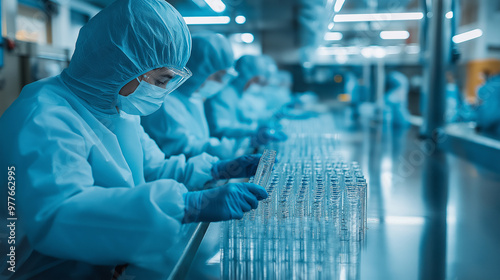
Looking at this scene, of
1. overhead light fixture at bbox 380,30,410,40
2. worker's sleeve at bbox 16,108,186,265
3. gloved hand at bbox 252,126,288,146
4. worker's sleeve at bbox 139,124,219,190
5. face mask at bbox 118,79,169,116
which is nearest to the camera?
worker's sleeve at bbox 16,108,186,265

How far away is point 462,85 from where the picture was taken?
32.5 ft

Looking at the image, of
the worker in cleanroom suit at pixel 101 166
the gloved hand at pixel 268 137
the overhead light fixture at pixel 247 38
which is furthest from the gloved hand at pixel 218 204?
the overhead light fixture at pixel 247 38

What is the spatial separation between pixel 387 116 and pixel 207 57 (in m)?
4.82

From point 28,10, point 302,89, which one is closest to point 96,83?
point 28,10

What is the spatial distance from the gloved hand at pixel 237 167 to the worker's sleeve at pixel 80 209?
2.33 ft

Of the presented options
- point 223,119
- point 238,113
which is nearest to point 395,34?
point 238,113

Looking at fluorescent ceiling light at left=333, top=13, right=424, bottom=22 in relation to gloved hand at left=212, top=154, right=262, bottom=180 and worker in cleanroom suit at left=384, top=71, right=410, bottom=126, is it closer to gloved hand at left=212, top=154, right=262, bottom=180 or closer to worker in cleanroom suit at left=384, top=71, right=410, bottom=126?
worker in cleanroom suit at left=384, top=71, right=410, bottom=126

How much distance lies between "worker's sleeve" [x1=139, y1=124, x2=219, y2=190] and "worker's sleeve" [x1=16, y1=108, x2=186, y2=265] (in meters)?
0.63

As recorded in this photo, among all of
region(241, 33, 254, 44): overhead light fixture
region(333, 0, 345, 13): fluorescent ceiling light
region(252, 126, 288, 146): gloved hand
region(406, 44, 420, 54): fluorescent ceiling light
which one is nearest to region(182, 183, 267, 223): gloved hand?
region(252, 126, 288, 146): gloved hand

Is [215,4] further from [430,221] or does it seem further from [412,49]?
[412,49]

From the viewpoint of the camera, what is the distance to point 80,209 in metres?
0.81

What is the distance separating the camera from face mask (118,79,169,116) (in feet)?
3.81

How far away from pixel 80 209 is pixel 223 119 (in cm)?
240

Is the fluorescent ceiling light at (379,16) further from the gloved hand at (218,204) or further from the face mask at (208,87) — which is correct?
the gloved hand at (218,204)
